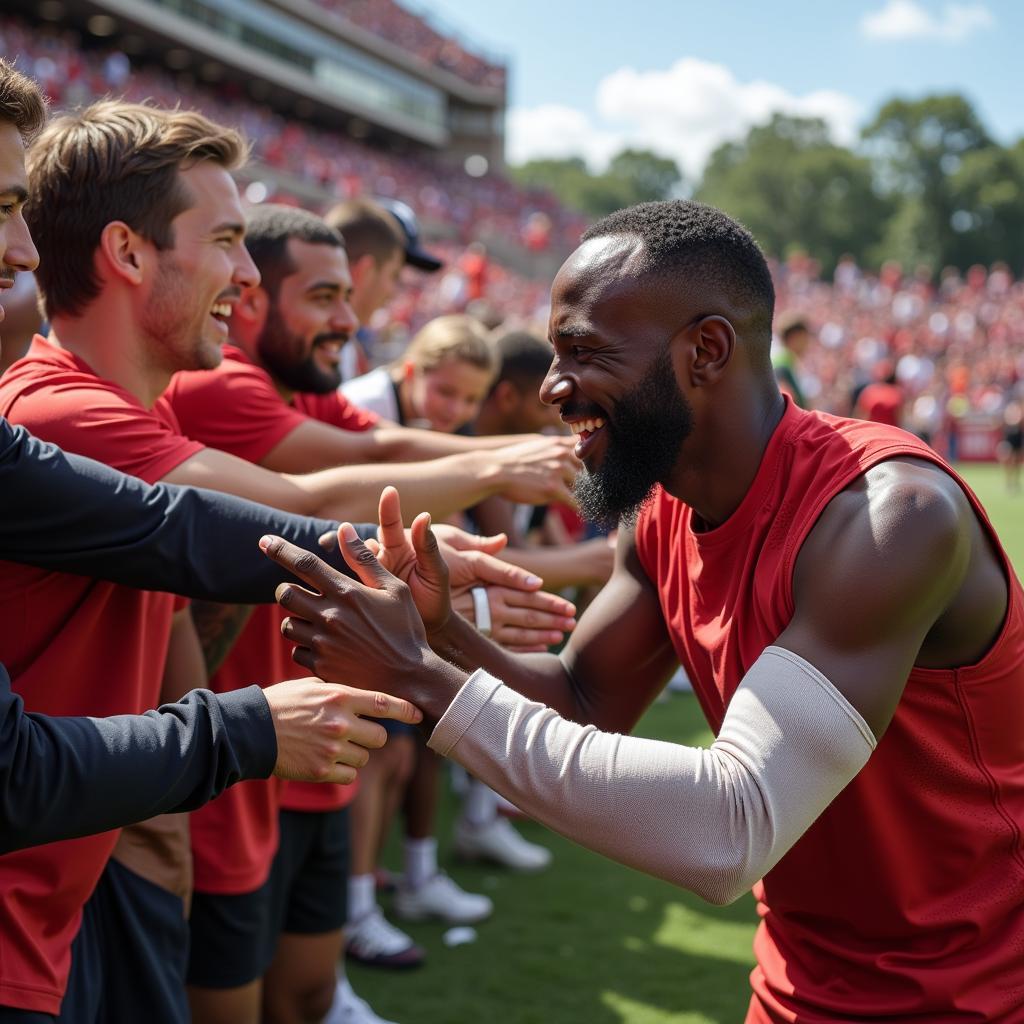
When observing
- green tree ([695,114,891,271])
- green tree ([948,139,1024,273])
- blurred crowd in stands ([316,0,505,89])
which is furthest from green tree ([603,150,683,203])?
blurred crowd in stands ([316,0,505,89])

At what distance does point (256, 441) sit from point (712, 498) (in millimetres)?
1444

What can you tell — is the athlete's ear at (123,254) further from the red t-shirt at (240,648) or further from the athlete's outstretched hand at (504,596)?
the athlete's outstretched hand at (504,596)

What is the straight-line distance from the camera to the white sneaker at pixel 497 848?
18.6ft

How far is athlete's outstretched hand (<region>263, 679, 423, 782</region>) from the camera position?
180 centimetres

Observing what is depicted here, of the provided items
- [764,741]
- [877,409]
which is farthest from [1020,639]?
[877,409]

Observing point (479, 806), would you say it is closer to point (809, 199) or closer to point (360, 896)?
point (360, 896)

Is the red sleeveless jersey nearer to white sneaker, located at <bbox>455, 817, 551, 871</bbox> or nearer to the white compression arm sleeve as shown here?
the white compression arm sleeve

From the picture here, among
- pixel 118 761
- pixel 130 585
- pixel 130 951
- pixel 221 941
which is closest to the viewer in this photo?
pixel 118 761

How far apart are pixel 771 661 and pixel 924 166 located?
9560 cm

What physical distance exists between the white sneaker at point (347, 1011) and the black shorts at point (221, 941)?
2.68ft

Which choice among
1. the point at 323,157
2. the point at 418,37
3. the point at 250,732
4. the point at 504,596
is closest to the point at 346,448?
the point at 504,596

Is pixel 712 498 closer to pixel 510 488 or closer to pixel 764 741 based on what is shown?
pixel 764 741

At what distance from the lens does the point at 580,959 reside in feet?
15.1

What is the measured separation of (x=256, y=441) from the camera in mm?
3135
